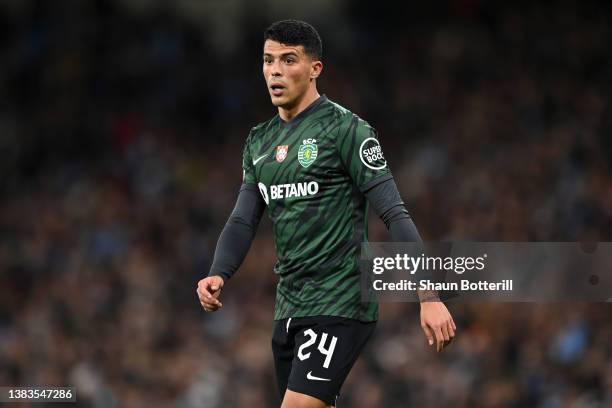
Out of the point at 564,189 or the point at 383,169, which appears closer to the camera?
the point at 383,169

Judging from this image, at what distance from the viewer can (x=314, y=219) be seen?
18.1 feet

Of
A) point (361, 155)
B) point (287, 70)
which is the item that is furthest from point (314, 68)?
point (361, 155)

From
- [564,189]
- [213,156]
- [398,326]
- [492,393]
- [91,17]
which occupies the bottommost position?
[492,393]

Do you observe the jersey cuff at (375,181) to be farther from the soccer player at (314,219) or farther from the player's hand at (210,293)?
the player's hand at (210,293)

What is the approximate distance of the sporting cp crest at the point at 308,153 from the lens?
5539 millimetres

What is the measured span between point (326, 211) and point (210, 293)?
2.11ft

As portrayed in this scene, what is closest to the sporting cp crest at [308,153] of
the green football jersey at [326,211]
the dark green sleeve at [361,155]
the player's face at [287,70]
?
the green football jersey at [326,211]

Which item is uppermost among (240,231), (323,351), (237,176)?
(237,176)

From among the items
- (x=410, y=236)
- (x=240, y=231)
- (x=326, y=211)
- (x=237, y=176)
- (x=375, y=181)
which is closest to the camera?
(x=410, y=236)

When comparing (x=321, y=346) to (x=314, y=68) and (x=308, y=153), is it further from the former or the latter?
(x=314, y=68)

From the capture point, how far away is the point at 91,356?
41.3ft

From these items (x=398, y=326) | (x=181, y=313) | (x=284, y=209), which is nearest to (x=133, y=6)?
(x=181, y=313)

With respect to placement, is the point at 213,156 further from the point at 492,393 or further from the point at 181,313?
the point at 492,393

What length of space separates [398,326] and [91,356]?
3.26m
